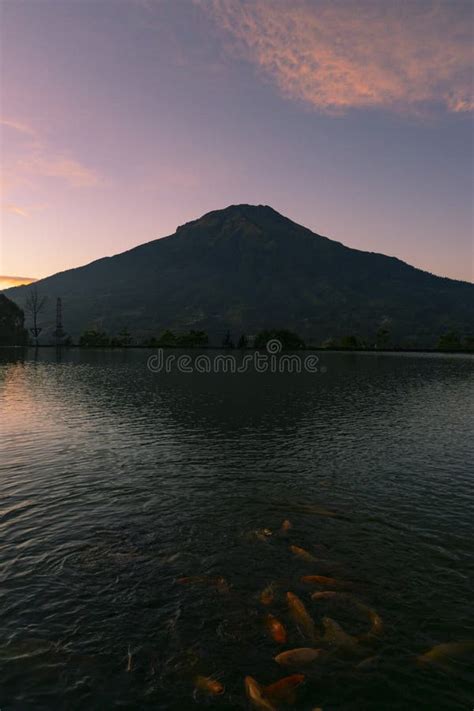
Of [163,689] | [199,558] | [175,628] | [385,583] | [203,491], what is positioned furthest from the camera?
[203,491]

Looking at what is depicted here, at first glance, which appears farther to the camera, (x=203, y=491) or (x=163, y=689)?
(x=203, y=491)

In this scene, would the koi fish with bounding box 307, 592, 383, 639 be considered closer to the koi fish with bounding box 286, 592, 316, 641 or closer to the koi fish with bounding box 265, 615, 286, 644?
the koi fish with bounding box 286, 592, 316, 641

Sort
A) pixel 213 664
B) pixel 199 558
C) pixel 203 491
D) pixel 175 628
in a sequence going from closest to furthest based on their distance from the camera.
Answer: pixel 213 664 → pixel 175 628 → pixel 199 558 → pixel 203 491

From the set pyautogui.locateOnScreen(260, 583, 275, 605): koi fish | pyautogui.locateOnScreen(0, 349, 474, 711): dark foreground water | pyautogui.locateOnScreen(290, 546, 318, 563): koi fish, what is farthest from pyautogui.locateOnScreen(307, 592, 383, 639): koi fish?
pyautogui.locateOnScreen(290, 546, 318, 563): koi fish

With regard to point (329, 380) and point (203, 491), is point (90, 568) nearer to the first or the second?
point (203, 491)

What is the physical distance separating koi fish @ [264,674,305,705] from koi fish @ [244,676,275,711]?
20cm

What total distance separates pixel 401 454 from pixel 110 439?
26.7 metres

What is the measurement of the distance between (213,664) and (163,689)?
163 centimetres

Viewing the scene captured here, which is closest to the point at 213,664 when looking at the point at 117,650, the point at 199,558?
the point at 117,650

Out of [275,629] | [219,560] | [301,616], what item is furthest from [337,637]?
[219,560]

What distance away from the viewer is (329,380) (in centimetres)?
10075

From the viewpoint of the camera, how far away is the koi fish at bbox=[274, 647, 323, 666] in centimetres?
1296

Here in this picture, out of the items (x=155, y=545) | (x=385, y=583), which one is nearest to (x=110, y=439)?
(x=155, y=545)

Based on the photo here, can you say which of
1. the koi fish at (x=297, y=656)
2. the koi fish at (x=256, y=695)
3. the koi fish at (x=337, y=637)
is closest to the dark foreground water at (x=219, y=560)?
the koi fish at (x=337, y=637)
